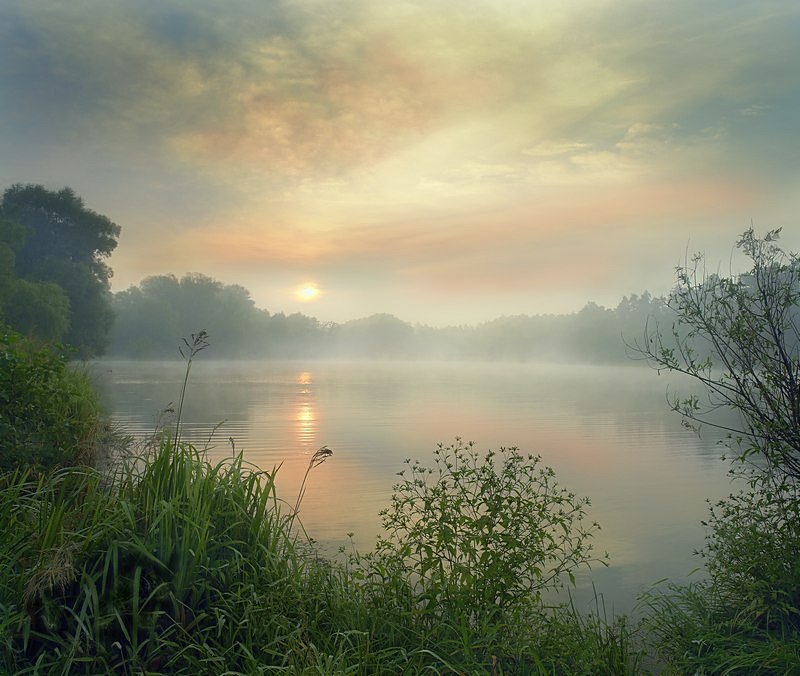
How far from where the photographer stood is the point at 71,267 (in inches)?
1623

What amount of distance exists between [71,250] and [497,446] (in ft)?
126

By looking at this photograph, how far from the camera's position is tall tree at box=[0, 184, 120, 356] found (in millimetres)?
40438

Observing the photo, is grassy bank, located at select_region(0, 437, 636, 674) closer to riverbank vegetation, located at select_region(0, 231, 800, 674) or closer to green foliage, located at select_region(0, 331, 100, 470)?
riverbank vegetation, located at select_region(0, 231, 800, 674)

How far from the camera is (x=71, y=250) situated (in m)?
44.3

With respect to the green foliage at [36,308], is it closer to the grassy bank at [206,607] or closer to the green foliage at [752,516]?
the grassy bank at [206,607]

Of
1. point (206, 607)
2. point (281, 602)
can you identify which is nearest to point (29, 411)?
point (206, 607)

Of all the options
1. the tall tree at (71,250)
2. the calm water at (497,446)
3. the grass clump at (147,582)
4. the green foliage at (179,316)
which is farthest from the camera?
the green foliage at (179,316)

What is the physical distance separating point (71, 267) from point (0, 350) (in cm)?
3840

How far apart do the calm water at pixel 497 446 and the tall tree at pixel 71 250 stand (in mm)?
11667

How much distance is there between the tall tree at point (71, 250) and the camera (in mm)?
40438

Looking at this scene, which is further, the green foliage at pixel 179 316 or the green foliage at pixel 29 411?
the green foliage at pixel 179 316

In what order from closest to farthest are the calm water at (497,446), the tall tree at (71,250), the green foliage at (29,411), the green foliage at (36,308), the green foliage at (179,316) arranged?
the green foliage at (29,411), the calm water at (497,446), the green foliage at (36,308), the tall tree at (71,250), the green foliage at (179,316)

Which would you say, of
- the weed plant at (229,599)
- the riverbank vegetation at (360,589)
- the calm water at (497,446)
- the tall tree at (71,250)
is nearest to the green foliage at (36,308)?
the calm water at (497,446)

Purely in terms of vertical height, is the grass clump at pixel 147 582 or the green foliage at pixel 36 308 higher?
the green foliage at pixel 36 308
